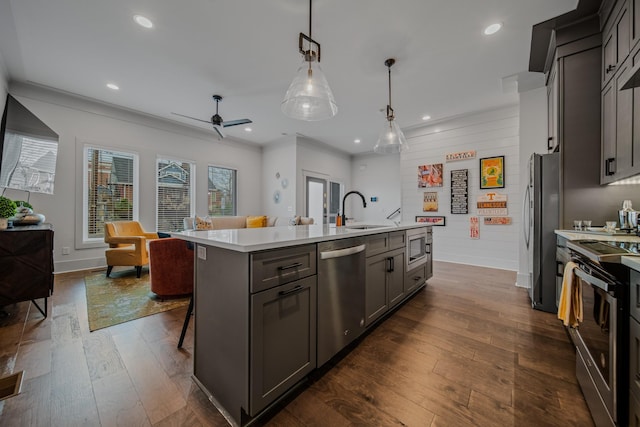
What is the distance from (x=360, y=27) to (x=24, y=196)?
5.40m

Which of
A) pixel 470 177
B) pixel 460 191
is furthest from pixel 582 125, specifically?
pixel 460 191

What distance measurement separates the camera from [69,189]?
4.19 meters

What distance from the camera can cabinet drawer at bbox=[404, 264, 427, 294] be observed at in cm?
272

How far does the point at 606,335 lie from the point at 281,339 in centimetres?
147

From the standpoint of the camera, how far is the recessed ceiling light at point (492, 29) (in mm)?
2543

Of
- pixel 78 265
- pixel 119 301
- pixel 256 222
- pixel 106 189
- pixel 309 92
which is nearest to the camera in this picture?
pixel 309 92

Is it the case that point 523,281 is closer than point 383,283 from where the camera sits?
No

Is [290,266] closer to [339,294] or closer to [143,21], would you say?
[339,294]

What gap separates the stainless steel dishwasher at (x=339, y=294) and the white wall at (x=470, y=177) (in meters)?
3.68

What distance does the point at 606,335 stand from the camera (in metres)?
1.06

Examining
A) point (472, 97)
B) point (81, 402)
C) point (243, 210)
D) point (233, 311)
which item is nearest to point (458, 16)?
point (472, 97)

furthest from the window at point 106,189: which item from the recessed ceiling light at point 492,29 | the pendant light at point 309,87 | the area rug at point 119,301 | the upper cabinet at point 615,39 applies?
the upper cabinet at point 615,39

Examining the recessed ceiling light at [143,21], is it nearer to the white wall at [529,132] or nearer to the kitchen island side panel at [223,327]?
the kitchen island side panel at [223,327]

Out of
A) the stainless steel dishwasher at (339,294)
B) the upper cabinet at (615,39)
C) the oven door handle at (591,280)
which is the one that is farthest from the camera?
the upper cabinet at (615,39)
